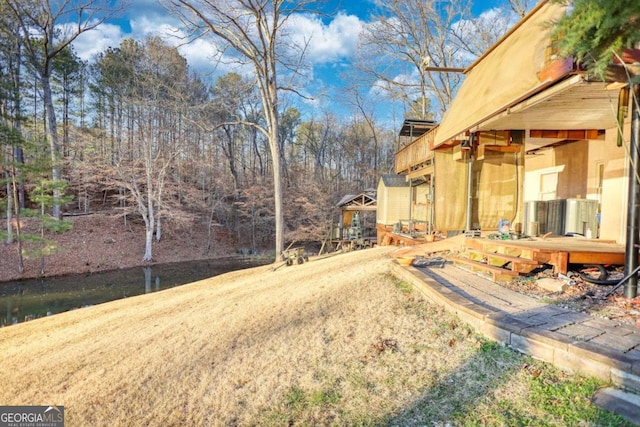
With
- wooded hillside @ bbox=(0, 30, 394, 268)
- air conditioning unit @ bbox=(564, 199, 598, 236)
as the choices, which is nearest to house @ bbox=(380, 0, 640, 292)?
air conditioning unit @ bbox=(564, 199, 598, 236)

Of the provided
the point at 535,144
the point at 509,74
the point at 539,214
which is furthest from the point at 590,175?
the point at 509,74

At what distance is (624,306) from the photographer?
11.1ft

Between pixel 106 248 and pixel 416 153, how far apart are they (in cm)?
1793

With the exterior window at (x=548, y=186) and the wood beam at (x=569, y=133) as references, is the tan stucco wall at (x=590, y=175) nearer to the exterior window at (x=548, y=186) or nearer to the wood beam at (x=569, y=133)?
the exterior window at (x=548, y=186)

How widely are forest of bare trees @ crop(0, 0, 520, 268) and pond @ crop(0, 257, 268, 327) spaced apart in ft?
7.76

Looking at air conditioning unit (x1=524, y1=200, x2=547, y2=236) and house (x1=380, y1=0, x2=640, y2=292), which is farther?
air conditioning unit (x1=524, y1=200, x2=547, y2=236)

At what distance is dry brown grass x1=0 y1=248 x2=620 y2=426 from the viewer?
8.39 ft

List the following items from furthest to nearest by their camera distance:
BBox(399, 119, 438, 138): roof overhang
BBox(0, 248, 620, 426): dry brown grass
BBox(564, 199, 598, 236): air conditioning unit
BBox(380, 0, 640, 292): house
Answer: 1. BBox(399, 119, 438, 138): roof overhang
2. BBox(564, 199, 598, 236): air conditioning unit
3. BBox(380, 0, 640, 292): house
4. BBox(0, 248, 620, 426): dry brown grass

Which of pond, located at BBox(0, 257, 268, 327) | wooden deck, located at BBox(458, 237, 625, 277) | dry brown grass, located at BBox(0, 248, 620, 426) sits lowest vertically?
pond, located at BBox(0, 257, 268, 327)

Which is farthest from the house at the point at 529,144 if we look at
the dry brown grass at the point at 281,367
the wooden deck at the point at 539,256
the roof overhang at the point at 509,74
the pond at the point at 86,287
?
the pond at the point at 86,287

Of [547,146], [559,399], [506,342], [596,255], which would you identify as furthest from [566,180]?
[559,399]

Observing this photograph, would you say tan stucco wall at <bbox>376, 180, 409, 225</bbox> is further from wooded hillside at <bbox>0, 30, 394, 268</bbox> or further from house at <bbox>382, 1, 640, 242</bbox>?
wooded hillside at <bbox>0, 30, 394, 268</bbox>

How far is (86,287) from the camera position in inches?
531

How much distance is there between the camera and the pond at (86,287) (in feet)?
34.8
